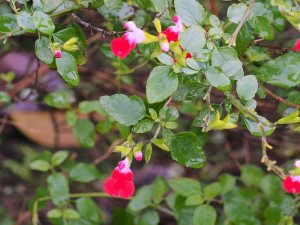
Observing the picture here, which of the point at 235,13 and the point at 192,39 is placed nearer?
the point at 192,39

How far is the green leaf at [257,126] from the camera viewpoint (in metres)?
1.00

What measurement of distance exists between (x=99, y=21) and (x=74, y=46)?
23.3 inches

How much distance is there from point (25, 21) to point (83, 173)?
2.45 ft

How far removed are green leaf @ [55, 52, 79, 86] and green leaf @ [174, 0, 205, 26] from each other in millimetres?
237

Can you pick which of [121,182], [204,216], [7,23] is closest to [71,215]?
[204,216]

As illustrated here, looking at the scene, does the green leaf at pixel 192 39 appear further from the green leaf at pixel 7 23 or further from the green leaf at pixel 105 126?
the green leaf at pixel 105 126

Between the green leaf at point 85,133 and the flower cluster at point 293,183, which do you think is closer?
the flower cluster at point 293,183

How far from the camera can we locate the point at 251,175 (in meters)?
1.76

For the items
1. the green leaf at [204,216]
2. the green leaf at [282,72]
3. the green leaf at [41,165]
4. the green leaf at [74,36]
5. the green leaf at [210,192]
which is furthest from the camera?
the green leaf at [41,165]

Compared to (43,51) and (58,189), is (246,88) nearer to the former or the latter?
(43,51)

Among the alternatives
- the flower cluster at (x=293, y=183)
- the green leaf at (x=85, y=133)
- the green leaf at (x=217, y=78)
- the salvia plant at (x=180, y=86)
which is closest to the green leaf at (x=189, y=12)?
the salvia plant at (x=180, y=86)

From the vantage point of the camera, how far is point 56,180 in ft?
5.32

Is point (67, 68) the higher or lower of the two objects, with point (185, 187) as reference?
higher

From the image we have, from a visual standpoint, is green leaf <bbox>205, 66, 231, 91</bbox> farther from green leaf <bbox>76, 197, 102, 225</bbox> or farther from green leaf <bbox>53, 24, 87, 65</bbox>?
green leaf <bbox>76, 197, 102, 225</bbox>
